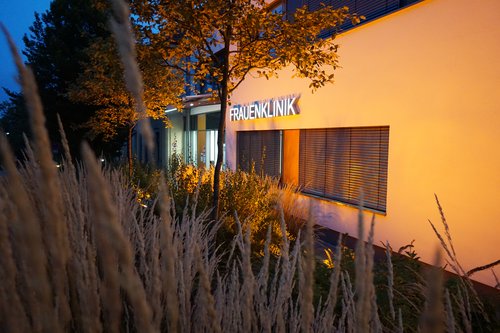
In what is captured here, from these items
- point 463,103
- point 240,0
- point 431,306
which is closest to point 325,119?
point 463,103

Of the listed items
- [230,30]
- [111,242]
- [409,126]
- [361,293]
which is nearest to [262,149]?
[409,126]

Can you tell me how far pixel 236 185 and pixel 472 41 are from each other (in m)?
4.26

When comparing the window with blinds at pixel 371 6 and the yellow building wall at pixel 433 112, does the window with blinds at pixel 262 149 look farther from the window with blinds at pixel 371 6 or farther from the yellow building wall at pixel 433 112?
the window with blinds at pixel 371 6

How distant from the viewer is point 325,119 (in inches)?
339

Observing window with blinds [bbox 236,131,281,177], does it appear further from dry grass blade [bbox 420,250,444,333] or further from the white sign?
dry grass blade [bbox 420,250,444,333]

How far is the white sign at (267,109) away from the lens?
977 cm

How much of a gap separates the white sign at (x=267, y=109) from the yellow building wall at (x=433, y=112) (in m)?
1.75

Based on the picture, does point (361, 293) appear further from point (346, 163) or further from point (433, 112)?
point (346, 163)

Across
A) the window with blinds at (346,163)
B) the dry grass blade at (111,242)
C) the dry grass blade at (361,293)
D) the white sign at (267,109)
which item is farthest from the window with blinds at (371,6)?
the dry grass blade at (111,242)

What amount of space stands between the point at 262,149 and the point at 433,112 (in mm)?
6271

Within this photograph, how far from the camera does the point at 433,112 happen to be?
19.5ft

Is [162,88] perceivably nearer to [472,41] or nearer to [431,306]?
[472,41]

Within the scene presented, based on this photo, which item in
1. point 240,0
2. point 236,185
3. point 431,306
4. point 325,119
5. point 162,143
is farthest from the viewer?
point 162,143

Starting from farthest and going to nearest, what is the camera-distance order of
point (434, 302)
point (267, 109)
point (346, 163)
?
1. point (267, 109)
2. point (346, 163)
3. point (434, 302)
